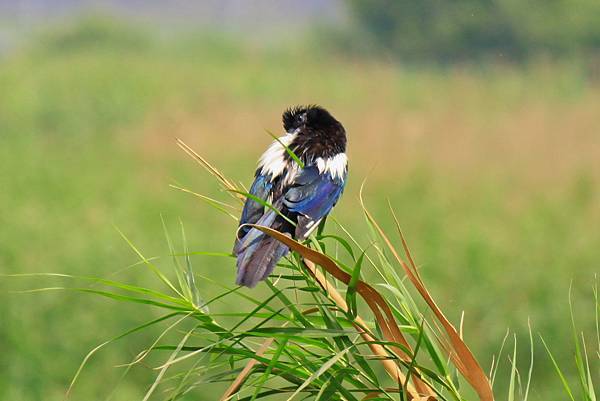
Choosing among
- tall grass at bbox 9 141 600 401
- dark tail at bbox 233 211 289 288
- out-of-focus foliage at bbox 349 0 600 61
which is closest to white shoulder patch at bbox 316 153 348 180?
dark tail at bbox 233 211 289 288

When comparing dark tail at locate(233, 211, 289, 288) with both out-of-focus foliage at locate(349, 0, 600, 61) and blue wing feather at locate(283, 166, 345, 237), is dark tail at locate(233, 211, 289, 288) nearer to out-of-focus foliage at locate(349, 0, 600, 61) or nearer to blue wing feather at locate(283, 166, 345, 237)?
blue wing feather at locate(283, 166, 345, 237)

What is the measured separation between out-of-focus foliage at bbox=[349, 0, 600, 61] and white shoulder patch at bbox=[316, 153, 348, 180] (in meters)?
16.5

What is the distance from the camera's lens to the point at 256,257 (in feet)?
5.79

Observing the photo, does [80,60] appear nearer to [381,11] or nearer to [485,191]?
[381,11]

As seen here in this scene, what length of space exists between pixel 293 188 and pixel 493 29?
18.1 metres

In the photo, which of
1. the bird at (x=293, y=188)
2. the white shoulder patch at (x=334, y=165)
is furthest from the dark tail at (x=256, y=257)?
the white shoulder patch at (x=334, y=165)

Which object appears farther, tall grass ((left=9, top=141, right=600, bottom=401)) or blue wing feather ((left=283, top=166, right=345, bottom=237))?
blue wing feather ((left=283, top=166, right=345, bottom=237))

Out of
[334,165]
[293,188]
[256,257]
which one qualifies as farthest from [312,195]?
[256,257]

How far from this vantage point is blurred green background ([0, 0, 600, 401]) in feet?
21.8

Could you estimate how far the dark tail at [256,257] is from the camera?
1.73 m

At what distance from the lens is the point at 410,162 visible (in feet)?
35.4

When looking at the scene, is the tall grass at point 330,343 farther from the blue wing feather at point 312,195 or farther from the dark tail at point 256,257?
the blue wing feather at point 312,195

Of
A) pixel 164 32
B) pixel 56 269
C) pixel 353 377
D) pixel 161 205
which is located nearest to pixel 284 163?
pixel 353 377

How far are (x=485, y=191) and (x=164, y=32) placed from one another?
15.4 m
